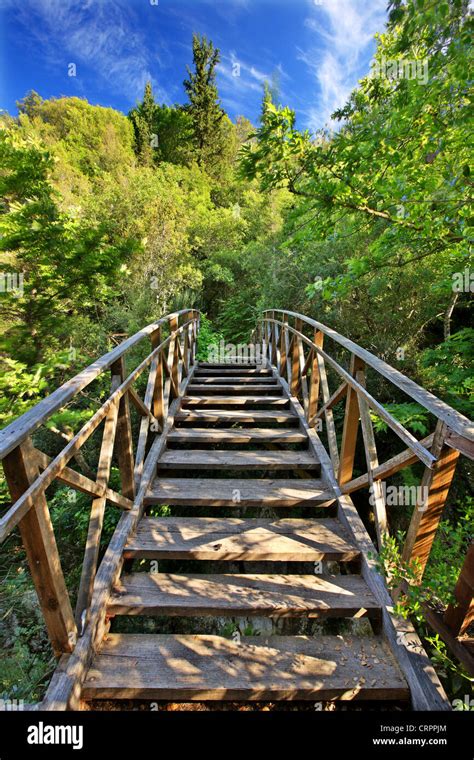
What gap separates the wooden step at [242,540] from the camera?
206cm

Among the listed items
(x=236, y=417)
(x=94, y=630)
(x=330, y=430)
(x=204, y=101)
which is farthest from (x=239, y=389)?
(x=204, y=101)

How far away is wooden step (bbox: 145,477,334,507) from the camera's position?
2455 mm

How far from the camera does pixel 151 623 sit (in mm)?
2721

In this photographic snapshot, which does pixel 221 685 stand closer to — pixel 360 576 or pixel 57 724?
pixel 57 724

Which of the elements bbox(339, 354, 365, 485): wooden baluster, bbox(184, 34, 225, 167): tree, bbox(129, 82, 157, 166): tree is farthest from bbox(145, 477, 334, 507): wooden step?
bbox(184, 34, 225, 167): tree

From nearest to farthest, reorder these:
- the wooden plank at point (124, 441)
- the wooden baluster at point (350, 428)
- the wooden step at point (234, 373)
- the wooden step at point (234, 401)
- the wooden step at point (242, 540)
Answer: the wooden step at point (242, 540) < the wooden plank at point (124, 441) < the wooden baluster at point (350, 428) < the wooden step at point (234, 401) < the wooden step at point (234, 373)

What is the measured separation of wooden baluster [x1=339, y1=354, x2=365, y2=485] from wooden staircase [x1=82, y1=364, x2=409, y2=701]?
225 millimetres

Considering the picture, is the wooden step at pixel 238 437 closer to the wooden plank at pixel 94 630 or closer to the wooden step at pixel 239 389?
the wooden plank at pixel 94 630

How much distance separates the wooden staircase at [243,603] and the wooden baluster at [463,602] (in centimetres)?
41

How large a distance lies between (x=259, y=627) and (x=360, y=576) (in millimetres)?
1038

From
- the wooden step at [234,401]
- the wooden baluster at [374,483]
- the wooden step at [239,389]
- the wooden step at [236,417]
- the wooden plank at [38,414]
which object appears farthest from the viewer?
the wooden step at [239,389]

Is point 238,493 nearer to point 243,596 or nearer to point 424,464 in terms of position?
point 243,596

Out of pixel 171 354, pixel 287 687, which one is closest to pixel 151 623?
pixel 287 687

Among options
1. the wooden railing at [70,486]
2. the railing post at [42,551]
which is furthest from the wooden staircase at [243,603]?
the railing post at [42,551]
